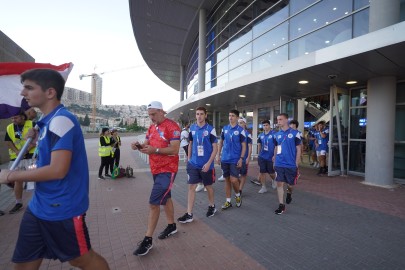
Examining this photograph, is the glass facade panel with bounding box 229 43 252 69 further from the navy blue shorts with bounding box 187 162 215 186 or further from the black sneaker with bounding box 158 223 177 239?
the black sneaker with bounding box 158 223 177 239

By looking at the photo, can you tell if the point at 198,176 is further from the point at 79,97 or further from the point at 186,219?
the point at 79,97

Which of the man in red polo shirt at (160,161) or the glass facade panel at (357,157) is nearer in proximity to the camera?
the man in red polo shirt at (160,161)

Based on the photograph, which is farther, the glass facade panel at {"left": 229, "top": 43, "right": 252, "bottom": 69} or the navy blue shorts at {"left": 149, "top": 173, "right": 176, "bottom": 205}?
the glass facade panel at {"left": 229, "top": 43, "right": 252, "bottom": 69}

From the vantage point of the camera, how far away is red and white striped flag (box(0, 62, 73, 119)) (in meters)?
2.92

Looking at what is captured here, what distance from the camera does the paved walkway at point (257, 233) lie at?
3.42 meters

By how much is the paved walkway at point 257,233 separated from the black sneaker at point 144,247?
70 mm

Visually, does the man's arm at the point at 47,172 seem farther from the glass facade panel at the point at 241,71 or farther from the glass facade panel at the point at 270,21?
the glass facade panel at the point at 241,71

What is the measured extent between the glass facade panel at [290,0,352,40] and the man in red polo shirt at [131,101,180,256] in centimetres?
875

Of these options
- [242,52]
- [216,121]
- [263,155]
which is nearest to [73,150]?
[263,155]

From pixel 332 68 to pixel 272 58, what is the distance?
541 cm

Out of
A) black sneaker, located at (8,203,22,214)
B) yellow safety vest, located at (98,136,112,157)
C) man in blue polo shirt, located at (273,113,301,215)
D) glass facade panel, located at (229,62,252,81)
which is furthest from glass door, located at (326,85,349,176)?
black sneaker, located at (8,203,22,214)

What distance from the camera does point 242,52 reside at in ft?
51.1

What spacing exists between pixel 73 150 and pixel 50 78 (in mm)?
560

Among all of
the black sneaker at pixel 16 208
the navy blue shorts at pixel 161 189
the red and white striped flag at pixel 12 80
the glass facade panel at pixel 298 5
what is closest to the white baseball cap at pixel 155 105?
the navy blue shorts at pixel 161 189
